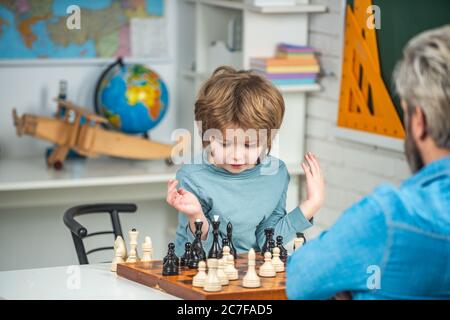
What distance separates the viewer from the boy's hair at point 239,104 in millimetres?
2336

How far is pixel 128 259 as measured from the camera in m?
2.28

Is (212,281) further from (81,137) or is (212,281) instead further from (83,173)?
(81,137)

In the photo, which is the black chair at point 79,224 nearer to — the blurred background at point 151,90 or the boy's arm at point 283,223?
the boy's arm at point 283,223

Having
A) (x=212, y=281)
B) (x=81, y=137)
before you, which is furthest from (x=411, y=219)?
(x=81, y=137)

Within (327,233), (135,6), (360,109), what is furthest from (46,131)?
(327,233)

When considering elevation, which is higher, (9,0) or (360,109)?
(9,0)

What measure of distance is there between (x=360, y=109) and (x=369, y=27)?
14.1 inches

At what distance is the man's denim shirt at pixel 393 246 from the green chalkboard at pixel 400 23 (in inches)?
82.5

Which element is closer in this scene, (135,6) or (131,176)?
(131,176)

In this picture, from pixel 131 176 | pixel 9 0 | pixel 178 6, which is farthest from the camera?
pixel 178 6

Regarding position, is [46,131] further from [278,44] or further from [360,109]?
[360,109]

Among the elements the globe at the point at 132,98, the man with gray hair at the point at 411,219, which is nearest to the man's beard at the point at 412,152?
the man with gray hair at the point at 411,219

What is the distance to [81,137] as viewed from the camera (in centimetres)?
430
